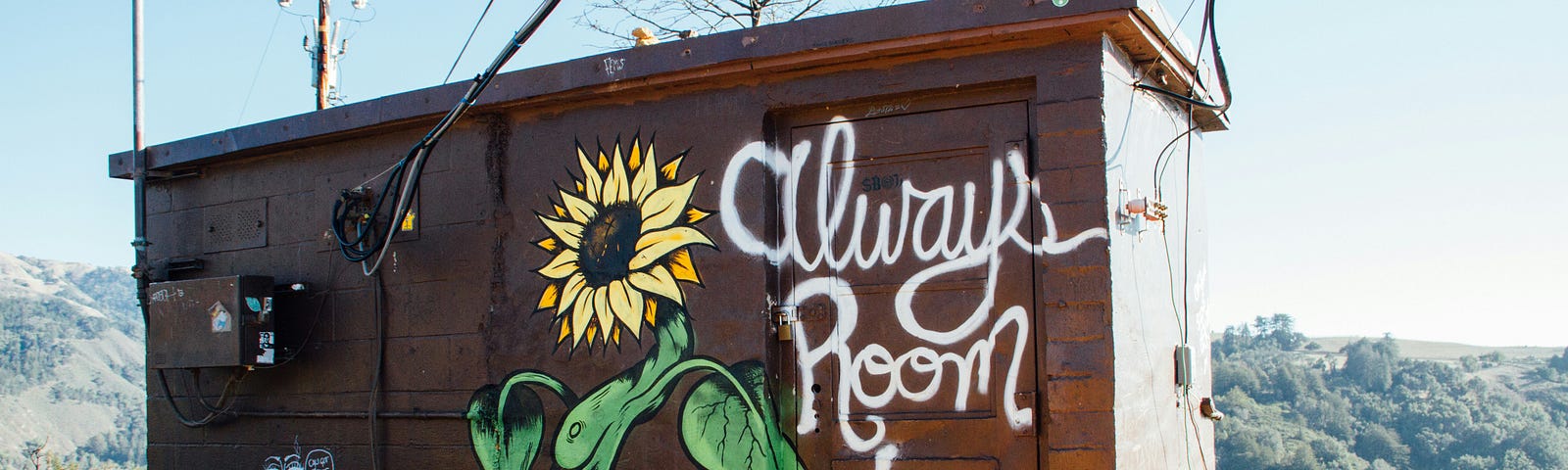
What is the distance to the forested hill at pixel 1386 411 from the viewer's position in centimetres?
2566

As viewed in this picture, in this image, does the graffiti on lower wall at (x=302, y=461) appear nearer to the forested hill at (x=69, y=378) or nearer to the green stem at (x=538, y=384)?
the green stem at (x=538, y=384)

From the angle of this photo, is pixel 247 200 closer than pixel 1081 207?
No

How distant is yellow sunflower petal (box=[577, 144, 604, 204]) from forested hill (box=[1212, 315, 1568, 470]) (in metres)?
22.1

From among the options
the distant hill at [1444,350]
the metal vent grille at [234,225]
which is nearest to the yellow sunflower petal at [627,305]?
the metal vent grille at [234,225]

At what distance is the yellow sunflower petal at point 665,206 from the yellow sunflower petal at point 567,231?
0.42 m

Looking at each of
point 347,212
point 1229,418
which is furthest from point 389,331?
point 1229,418

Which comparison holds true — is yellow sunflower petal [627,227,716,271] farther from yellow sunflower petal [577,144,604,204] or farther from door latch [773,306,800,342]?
door latch [773,306,800,342]

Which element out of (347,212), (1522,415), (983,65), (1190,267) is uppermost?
(983,65)

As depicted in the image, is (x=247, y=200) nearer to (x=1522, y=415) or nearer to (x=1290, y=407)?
(x=1290, y=407)

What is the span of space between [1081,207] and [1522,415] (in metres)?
32.3

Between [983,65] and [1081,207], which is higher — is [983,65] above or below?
above

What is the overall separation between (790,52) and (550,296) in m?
1.95

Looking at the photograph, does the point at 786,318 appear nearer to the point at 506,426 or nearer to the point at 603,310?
the point at 603,310

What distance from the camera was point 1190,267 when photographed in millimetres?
6883
